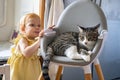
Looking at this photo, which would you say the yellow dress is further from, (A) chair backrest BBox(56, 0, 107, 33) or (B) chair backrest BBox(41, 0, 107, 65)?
(A) chair backrest BBox(56, 0, 107, 33)

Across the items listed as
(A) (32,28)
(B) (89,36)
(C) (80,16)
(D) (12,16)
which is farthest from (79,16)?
(D) (12,16)

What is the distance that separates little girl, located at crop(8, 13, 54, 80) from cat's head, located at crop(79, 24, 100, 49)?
329 millimetres

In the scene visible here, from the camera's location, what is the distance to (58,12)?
224 centimetres

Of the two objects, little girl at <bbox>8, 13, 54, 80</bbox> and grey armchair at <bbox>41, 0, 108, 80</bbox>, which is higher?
grey armchair at <bbox>41, 0, 108, 80</bbox>

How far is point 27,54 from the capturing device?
64.5 inches

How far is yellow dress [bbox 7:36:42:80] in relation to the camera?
1.68m

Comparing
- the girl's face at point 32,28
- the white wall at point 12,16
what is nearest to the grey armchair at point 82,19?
the girl's face at point 32,28

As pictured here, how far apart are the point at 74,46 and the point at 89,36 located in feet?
0.43

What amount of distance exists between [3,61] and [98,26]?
42.8 inches

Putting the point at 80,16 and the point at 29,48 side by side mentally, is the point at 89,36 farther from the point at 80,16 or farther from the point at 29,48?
the point at 29,48

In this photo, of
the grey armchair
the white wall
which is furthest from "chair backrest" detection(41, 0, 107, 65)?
the white wall

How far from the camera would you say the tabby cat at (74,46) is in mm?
1467

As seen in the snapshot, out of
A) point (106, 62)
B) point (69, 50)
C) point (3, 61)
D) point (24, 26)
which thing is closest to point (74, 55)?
point (69, 50)

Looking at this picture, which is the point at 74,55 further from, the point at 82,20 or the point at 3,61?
the point at 3,61
